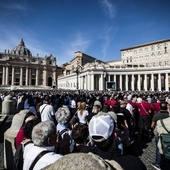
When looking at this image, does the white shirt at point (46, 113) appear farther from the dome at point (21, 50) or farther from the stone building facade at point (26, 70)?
the dome at point (21, 50)

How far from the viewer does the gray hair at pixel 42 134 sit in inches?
85.6

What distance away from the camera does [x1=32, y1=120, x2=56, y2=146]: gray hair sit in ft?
7.13

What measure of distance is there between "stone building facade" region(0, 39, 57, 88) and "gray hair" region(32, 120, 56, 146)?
77.0 m

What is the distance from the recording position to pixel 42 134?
7.27ft

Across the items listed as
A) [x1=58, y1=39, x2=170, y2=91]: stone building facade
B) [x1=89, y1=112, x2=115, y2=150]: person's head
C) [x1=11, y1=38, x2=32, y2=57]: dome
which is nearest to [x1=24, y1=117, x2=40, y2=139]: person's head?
[x1=89, y1=112, x2=115, y2=150]: person's head

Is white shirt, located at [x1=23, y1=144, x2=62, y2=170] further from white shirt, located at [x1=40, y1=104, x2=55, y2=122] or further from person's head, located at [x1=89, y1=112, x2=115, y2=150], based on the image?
white shirt, located at [x1=40, y1=104, x2=55, y2=122]

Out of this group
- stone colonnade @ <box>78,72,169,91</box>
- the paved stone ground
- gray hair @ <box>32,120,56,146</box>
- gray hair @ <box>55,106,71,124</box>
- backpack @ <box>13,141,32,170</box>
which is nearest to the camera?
gray hair @ <box>32,120,56,146</box>

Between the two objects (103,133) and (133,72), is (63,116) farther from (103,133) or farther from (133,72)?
(133,72)

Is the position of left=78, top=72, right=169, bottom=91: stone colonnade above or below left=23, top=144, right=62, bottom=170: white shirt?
above

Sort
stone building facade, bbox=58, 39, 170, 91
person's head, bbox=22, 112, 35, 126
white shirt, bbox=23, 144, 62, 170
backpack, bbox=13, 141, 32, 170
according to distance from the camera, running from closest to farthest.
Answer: white shirt, bbox=23, 144, 62, 170, backpack, bbox=13, 141, 32, 170, person's head, bbox=22, 112, 35, 126, stone building facade, bbox=58, 39, 170, 91

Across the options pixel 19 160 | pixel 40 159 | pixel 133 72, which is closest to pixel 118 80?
pixel 133 72

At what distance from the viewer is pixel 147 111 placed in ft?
25.6

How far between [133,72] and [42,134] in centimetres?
5974

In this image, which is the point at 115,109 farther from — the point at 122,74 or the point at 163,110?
the point at 122,74
